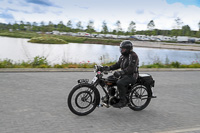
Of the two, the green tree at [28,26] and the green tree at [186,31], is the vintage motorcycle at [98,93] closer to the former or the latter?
the green tree at [186,31]

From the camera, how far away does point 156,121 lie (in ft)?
16.9

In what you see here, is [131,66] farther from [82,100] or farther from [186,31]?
[186,31]

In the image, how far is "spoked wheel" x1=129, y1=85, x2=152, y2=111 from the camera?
5.68 metres

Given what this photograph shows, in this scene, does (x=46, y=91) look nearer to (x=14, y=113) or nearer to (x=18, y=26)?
(x=14, y=113)

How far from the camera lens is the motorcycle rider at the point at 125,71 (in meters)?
5.23

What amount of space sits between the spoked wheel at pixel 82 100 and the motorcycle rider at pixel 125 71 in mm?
571

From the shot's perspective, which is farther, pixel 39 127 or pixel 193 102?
pixel 193 102

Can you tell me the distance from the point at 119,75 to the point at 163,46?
60.9 m

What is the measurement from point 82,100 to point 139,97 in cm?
156

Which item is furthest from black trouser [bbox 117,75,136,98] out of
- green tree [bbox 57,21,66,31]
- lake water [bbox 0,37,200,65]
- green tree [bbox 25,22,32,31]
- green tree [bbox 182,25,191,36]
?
green tree [bbox 25,22,32,31]

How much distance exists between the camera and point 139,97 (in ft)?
19.0

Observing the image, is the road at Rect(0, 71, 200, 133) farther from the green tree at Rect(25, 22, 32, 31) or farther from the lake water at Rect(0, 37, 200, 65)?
the green tree at Rect(25, 22, 32, 31)

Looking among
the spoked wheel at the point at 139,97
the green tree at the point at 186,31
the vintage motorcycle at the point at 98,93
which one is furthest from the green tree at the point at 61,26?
the vintage motorcycle at the point at 98,93

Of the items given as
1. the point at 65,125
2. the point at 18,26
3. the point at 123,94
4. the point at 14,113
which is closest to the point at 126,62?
the point at 123,94
